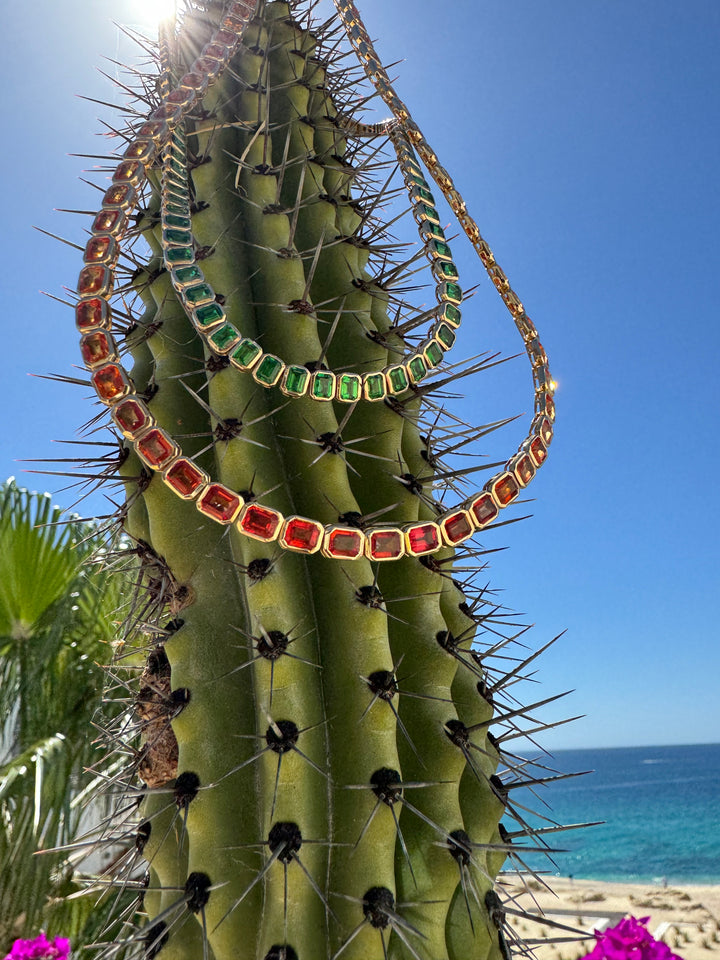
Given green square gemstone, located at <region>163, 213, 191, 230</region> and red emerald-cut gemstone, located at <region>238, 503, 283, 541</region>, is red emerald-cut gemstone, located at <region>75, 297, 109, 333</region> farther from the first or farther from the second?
red emerald-cut gemstone, located at <region>238, 503, 283, 541</region>

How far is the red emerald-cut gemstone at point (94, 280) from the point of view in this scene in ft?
4.07

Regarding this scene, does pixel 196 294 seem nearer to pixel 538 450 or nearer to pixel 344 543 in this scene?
pixel 344 543

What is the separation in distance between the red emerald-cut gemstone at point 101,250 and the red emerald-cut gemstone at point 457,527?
72 centimetres

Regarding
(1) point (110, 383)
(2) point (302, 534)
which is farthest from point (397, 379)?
(1) point (110, 383)

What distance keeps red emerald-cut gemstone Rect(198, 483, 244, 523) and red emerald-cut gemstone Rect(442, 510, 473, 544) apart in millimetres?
341

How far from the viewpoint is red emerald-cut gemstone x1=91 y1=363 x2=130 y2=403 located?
1178mm

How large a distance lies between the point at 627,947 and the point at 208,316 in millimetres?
1337

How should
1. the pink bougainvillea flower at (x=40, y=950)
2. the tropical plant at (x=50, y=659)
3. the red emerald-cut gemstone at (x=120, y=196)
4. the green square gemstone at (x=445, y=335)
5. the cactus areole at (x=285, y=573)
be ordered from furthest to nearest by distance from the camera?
the tropical plant at (x=50, y=659)
the pink bougainvillea flower at (x=40, y=950)
the green square gemstone at (x=445, y=335)
the red emerald-cut gemstone at (x=120, y=196)
the cactus areole at (x=285, y=573)

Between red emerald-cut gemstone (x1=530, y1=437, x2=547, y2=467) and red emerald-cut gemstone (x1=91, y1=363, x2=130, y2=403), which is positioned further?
red emerald-cut gemstone (x1=530, y1=437, x2=547, y2=467)

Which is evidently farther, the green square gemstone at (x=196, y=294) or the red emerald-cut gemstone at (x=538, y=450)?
the red emerald-cut gemstone at (x=538, y=450)

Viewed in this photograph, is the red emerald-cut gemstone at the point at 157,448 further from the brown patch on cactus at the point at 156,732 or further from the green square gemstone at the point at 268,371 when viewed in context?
the brown patch on cactus at the point at 156,732

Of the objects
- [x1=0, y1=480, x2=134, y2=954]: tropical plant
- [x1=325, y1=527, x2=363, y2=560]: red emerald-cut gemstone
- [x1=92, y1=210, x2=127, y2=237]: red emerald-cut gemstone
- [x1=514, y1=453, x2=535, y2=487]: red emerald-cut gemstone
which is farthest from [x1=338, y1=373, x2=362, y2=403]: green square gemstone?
[x1=0, y1=480, x2=134, y2=954]: tropical plant

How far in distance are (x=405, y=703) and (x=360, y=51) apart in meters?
1.51

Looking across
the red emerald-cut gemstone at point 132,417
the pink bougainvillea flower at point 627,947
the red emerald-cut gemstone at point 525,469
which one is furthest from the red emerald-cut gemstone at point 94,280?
the pink bougainvillea flower at point 627,947
